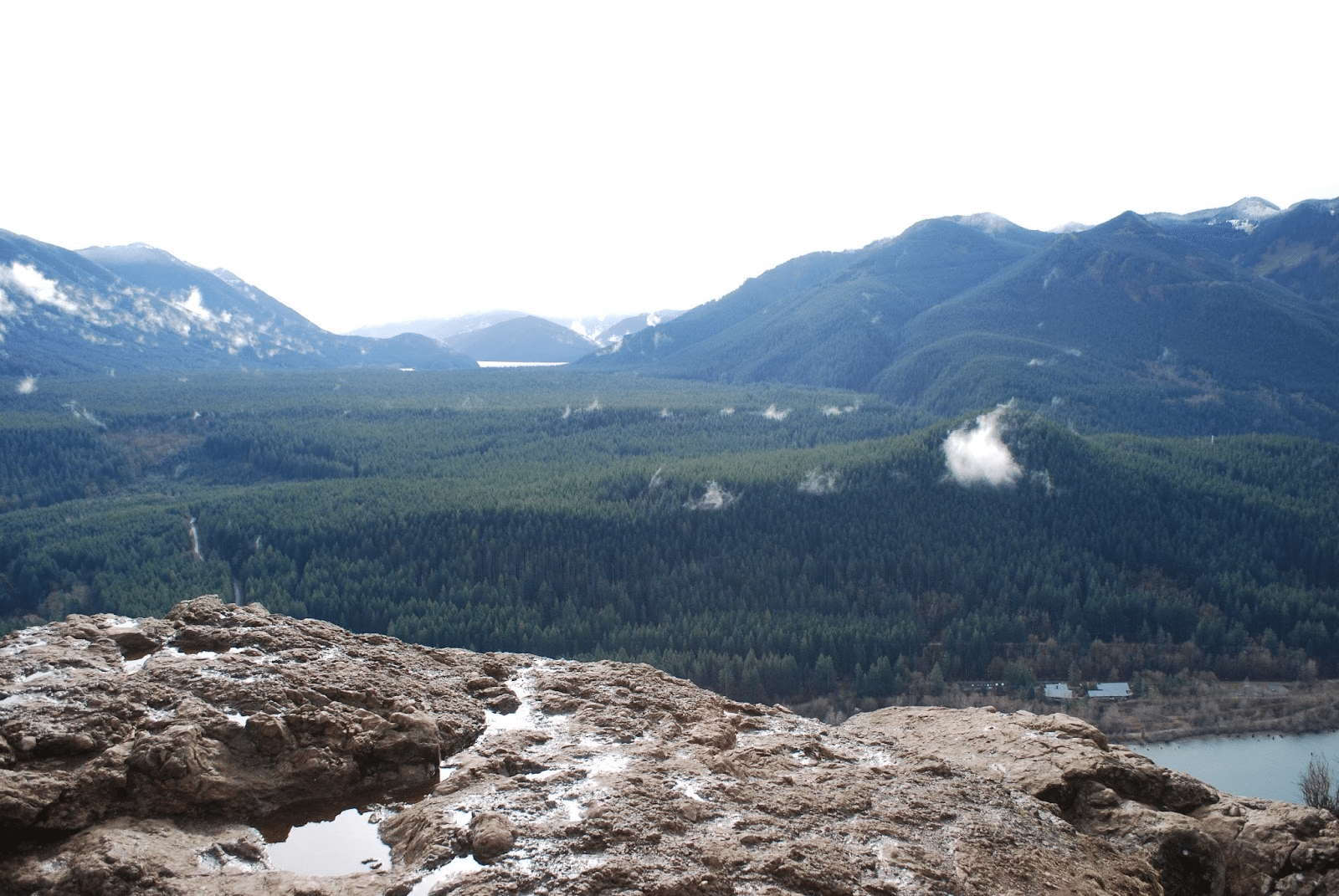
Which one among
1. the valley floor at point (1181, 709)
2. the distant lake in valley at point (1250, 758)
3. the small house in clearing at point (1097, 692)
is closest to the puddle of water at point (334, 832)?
the valley floor at point (1181, 709)

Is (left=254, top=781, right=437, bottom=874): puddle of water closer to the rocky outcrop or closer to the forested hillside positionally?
the rocky outcrop

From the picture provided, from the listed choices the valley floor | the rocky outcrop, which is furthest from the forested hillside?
the rocky outcrop

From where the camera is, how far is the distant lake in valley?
4869 cm

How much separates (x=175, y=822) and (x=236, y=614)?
5.13 m

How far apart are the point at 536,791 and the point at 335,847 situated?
217cm

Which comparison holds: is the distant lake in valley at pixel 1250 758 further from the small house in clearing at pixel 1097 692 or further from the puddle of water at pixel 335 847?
the puddle of water at pixel 335 847

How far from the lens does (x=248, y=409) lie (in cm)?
17400

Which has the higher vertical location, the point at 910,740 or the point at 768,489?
the point at 910,740

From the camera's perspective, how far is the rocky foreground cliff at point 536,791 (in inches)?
308

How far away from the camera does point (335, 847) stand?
880 centimetres

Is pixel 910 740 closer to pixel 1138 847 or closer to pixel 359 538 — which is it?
pixel 1138 847

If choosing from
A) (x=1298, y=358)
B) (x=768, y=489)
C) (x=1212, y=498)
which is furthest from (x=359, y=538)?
(x=1298, y=358)

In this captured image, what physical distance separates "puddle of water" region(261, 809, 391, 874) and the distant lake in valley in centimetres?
5188

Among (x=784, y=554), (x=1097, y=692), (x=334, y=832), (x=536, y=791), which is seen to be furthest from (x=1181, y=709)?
(x=334, y=832)
